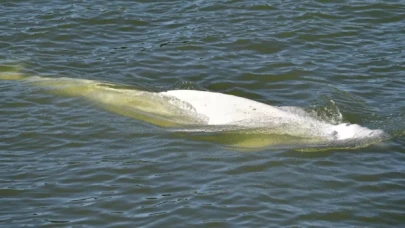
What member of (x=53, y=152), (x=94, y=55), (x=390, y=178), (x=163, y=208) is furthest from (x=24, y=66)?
(x=390, y=178)

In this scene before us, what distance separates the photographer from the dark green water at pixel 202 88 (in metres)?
8.26

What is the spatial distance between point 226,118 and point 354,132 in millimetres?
1731

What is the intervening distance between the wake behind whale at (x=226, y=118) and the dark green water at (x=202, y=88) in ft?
0.73

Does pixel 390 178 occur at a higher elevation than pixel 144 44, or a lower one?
lower

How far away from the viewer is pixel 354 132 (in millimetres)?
9961

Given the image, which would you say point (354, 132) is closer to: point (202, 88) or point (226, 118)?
point (226, 118)

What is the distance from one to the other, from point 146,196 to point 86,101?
10.4ft

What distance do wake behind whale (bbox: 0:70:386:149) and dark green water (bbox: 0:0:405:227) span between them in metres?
0.22

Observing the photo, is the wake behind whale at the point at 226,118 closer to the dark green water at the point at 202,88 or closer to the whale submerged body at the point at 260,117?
the whale submerged body at the point at 260,117

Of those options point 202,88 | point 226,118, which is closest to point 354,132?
point 226,118

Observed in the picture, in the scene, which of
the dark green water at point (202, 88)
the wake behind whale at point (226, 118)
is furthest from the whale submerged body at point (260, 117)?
the dark green water at point (202, 88)

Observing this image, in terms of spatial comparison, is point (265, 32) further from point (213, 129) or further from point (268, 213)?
point (268, 213)

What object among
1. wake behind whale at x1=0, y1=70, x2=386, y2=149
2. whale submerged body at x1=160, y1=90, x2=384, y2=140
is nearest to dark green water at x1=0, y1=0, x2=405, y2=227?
wake behind whale at x1=0, y1=70, x2=386, y2=149

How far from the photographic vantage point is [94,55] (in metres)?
13.4
